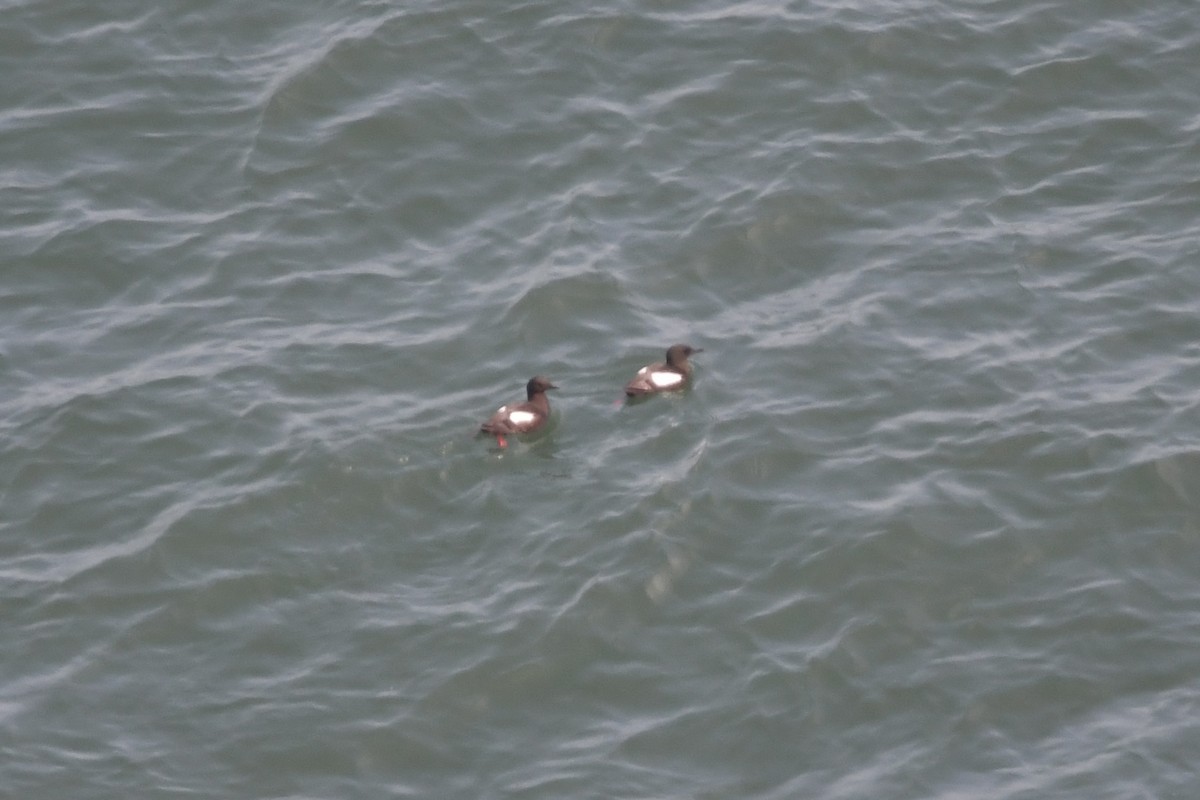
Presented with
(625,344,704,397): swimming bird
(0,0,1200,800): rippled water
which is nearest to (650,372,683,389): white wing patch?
(625,344,704,397): swimming bird

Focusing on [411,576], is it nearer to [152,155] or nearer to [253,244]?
[253,244]

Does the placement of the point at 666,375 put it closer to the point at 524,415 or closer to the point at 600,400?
the point at 600,400

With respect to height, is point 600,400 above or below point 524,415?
below

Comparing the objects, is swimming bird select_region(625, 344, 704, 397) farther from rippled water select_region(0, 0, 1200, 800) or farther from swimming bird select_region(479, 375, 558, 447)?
swimming bird select_region(479, 375, 558, 447)

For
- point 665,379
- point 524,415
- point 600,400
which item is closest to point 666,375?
point 665,379

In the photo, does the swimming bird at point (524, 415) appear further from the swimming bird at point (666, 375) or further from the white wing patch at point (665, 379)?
the white wing patch at point (665, 379)

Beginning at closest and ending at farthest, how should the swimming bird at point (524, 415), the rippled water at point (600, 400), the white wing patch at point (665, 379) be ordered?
1. the rippled water at point (600, 400)
2. the swimming bird at point (524, 415)
3. the white wing patch at point (665, 379)

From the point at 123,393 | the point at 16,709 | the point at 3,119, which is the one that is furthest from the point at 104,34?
the point at 16,709

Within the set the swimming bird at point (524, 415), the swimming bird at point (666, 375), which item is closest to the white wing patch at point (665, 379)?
the swimming bird at point (666, 375)

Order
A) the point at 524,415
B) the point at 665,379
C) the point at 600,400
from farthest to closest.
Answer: the point at 600,400 < the point at 665,379 < the point at 524,415
